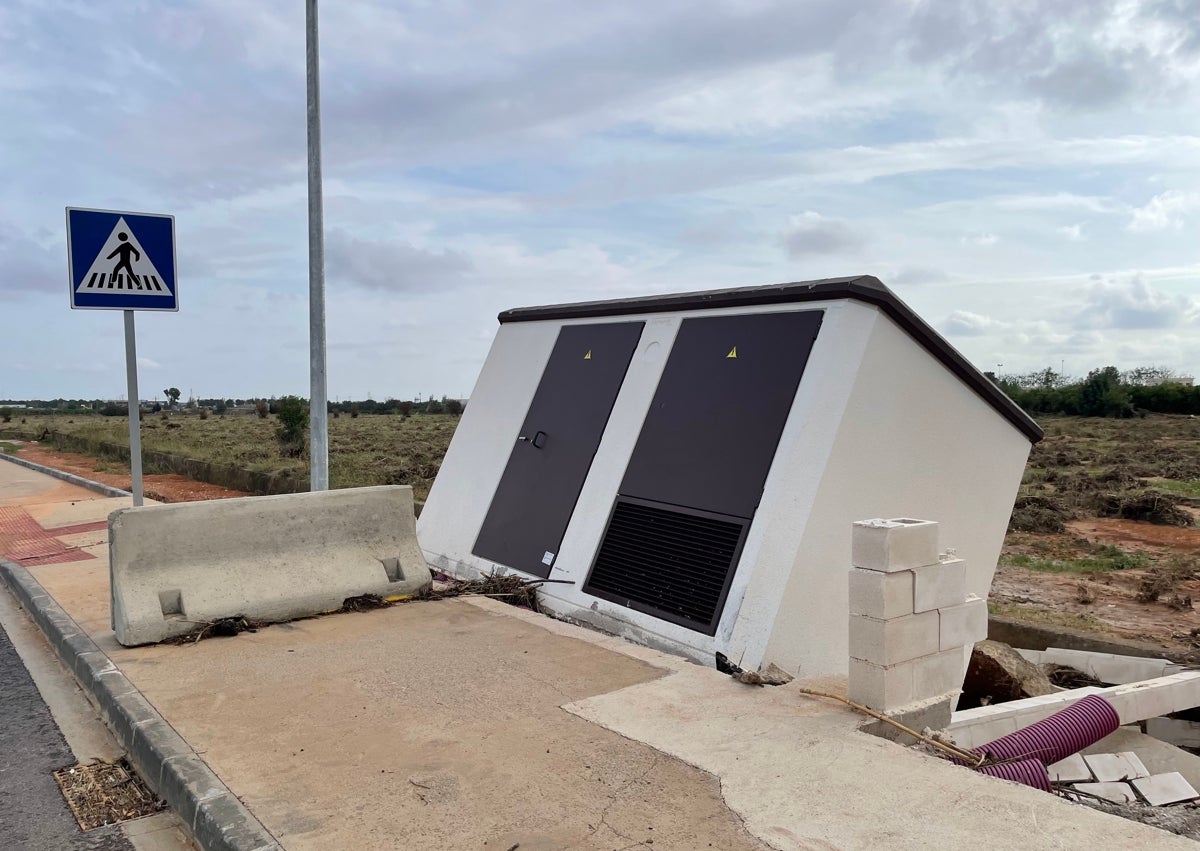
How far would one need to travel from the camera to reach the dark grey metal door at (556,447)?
7.98 m

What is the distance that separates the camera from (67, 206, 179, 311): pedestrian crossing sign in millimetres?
7832

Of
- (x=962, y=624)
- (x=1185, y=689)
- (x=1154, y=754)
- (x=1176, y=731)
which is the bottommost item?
(x=1176, y=731)

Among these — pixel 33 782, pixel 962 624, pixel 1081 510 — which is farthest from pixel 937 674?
pixel 1081 510

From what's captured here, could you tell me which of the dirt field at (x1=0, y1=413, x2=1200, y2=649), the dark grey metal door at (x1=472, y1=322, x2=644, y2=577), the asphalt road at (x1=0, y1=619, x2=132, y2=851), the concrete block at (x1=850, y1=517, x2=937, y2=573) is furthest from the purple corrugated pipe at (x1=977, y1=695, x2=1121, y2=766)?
the asphalt road at (x1=0, y1=619, x2=132, y2=851)

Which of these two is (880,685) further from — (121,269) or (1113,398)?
(1113,398)

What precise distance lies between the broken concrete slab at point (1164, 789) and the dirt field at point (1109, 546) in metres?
3.49

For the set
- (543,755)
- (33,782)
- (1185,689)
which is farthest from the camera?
(1185,689)

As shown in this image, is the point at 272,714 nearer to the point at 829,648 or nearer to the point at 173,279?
the point at 829,648

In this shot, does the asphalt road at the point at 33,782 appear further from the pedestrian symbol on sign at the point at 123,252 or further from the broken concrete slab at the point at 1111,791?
the broken concrete slab at the point at 1111,791

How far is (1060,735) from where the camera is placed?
555 cm

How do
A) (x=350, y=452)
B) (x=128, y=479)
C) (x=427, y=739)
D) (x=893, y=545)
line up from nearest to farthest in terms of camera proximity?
(x=893, y=545) < (x=427, y=739) < (x=128, y=479) < (x=350, y=452)

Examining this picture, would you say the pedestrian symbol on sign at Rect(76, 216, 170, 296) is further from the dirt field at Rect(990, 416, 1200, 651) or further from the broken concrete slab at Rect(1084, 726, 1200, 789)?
the dirt field at Rect(990, 416, 1200, 651)

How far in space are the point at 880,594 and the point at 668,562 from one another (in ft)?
7.82

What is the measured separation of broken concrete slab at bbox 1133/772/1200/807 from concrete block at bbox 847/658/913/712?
2.38 m
